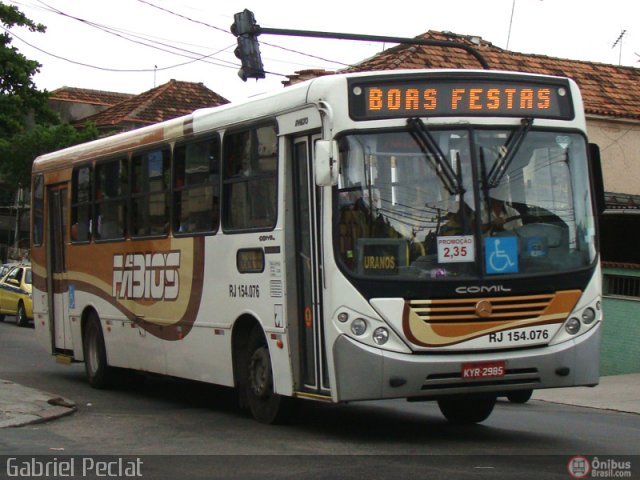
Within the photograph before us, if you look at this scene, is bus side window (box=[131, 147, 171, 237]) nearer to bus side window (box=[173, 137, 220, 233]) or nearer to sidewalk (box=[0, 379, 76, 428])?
bus side window (box=[173, 137, 220, 233])

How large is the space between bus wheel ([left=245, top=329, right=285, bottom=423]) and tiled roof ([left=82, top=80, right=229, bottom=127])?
41188 millimetres

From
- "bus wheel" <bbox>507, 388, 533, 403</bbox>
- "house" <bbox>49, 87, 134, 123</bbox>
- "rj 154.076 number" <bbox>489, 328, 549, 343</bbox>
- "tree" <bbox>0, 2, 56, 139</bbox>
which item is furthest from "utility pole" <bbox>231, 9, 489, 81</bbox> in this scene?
"house" <bbox>49, 87, 134, 123</bbox>

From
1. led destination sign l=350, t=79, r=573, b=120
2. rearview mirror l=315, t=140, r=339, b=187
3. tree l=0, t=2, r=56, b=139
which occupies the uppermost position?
tree l=0, t=2, r=56, b=139

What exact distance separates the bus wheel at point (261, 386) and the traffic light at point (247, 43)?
8.58 meters

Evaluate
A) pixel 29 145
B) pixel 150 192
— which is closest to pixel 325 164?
pixel 150 192

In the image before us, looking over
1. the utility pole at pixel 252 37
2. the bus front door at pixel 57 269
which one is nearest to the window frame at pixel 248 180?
the bus front door at pixel 57 269

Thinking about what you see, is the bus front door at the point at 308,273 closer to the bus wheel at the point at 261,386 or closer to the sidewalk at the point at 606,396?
the bus wheel at the point at 261,386

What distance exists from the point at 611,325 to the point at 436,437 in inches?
462

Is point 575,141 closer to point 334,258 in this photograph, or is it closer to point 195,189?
point 334,258

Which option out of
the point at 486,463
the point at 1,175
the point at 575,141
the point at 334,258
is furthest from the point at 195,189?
the point at 1,175

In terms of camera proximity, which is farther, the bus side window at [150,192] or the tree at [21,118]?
the tree at [21,118]

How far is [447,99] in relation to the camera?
10.4 m

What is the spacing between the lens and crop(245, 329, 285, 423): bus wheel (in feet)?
37.6

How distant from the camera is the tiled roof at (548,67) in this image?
3228cm
